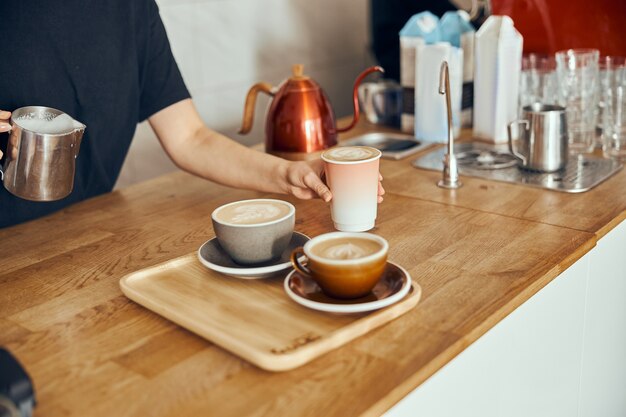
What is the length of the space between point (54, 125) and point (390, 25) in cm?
157

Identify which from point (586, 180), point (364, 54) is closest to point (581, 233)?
point (586, 180)

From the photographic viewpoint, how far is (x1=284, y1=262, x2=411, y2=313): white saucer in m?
0.94

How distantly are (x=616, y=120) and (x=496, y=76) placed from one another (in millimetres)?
320

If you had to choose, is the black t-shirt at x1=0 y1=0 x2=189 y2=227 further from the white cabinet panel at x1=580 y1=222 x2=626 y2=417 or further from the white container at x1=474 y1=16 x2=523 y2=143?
the white cabinet panel at x1=580 y1=222 x2=626 y2=417

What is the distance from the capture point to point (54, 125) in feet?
4.18

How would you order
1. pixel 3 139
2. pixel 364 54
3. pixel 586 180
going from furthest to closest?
pixel 364 54 → pixel 586 180 → pixel 3 139

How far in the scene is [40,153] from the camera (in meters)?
1.23

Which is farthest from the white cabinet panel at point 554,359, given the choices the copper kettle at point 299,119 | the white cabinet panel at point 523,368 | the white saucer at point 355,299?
the copper kettle at point 299,119

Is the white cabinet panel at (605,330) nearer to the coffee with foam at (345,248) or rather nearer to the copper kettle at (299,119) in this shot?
the coffee with foam at (345,248)

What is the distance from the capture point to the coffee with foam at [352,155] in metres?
1.27

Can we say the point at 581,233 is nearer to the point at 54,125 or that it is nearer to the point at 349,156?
the point at 349,156

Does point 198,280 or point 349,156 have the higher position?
point 349,156

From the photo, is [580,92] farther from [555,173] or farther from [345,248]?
[345,248]

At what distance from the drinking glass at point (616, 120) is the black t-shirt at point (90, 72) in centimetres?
102
